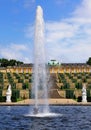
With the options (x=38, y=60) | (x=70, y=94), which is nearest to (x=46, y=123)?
(x=38, y=60)

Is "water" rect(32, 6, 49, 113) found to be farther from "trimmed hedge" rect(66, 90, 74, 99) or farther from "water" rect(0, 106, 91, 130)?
"trimmed hedge" rect(66, 90, 74, 99)

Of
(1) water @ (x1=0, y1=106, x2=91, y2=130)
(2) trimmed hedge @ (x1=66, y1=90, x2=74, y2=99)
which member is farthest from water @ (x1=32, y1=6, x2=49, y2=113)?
(2) trimmed hedge @ (x1=66, y1=90, x2=74, y2=99)

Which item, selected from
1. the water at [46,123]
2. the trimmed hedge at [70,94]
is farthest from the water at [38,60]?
the trimmed hedge at [70,94]

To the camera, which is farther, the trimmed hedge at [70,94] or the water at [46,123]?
the trimmed hedge at [70,94]

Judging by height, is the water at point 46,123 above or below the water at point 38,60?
below

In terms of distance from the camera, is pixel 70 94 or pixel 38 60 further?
pixel 70 94

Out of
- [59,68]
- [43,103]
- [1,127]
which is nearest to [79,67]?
[59,68]

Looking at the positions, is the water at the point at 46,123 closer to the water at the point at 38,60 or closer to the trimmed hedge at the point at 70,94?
the water at the point at 38,60

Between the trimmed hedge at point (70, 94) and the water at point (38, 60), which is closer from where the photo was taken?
the water at point (38, 60)

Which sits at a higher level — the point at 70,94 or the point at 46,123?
the point at 70,94

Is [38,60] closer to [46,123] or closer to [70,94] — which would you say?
[46,123]

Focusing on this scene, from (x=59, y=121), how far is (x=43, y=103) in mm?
4540

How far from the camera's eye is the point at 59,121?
Answer: 24031mm

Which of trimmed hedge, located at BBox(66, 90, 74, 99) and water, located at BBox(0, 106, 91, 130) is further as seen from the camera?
trimmed hedge, located at BBox(66, 90, 74, 99)
